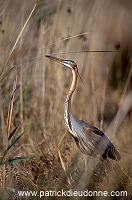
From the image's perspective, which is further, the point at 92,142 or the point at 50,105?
the point at 50,105

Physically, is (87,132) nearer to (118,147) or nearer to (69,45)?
(118,147)

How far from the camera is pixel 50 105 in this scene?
11.3ft

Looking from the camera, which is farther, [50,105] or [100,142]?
[50,105]

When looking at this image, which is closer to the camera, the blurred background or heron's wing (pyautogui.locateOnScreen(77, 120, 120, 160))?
the blurred background

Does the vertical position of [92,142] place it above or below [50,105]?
below

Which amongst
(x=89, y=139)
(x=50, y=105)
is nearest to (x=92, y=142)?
(x=89, y=139)

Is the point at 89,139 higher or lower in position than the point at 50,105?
lower

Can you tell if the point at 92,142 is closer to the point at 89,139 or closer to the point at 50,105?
the point at 89,139

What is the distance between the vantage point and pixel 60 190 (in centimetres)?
210

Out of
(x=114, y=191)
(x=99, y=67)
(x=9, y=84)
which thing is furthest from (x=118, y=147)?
(x=99, y=67)

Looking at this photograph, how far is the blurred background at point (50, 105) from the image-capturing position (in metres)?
2.24

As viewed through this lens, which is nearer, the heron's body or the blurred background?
the blurred background

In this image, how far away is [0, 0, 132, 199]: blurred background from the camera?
7.36ft

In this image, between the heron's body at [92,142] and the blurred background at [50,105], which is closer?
the blurred background at [50,105]
